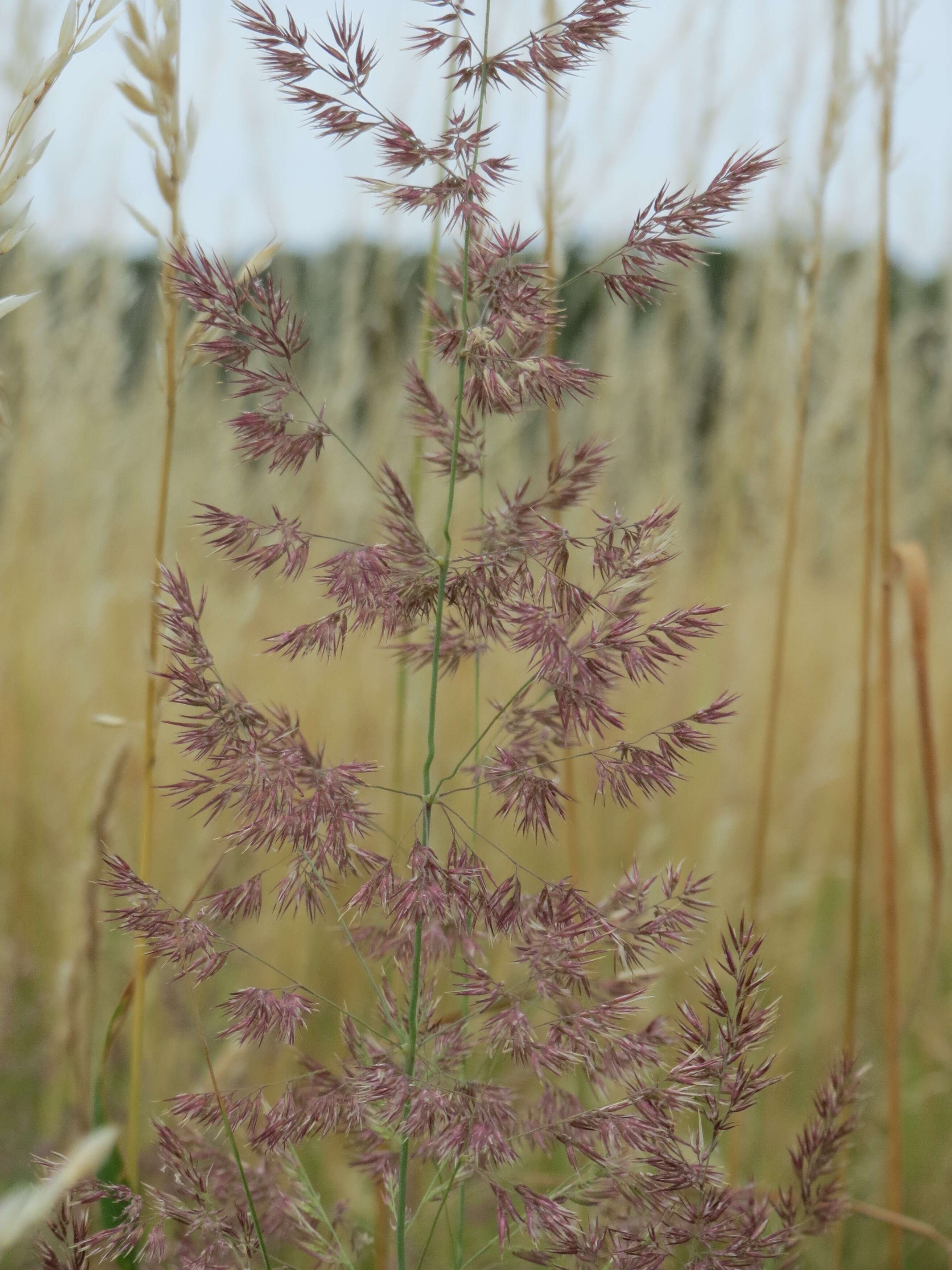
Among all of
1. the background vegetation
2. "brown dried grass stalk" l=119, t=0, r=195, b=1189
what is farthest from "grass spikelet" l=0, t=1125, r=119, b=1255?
the background vegetation

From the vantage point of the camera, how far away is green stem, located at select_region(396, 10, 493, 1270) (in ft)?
1.52

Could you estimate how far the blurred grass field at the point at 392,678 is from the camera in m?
1.51

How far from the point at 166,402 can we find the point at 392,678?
1.50 metres

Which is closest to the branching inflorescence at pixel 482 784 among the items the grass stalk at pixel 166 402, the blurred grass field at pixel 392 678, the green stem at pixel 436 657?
the green stem at pixel 436 657

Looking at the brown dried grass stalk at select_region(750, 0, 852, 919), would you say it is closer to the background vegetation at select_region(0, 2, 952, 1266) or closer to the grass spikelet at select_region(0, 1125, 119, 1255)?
the background vegetation at select_region(0, 2, 952, 1266)

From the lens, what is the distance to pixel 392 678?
7.11 ft

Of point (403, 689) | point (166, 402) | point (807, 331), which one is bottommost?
point (403, 689)

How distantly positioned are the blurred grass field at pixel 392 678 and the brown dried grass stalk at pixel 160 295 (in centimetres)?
17

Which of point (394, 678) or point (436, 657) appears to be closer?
point (436, 657)

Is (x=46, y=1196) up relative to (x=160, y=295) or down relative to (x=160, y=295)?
down

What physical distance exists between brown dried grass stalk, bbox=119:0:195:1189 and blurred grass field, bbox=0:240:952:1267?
0.17m

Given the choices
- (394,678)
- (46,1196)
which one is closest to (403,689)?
(46,1196)

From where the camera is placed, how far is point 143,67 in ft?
2.10

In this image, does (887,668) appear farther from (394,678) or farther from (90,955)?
(394,678)
